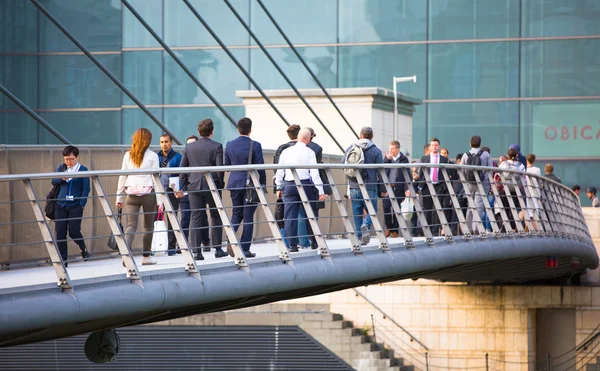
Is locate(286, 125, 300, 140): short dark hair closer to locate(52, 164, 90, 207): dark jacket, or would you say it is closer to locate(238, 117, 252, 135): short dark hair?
locate(238, 117, 252, 135): short dark hair

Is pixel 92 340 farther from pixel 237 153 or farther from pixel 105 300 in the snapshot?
pixel 105 300

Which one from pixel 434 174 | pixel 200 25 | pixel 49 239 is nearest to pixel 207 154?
pixel 49 239

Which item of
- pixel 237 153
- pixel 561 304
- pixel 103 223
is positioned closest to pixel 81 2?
pixel 561 304

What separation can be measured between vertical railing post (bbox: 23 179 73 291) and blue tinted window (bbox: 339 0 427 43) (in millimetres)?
25280

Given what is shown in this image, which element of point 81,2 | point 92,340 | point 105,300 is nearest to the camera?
point 105,300

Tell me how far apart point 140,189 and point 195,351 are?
47.7 ft

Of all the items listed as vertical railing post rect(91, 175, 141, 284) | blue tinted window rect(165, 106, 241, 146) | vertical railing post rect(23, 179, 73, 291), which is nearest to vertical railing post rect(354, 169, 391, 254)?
vertical railing post rect(91, 175, 141, 284)

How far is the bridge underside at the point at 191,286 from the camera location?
8953 millimetres

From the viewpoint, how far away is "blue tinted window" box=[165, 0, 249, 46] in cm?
3481

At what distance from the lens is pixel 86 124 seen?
34875 millimetres

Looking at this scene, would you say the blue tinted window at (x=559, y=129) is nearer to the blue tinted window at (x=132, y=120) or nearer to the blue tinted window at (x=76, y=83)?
the blue tinted window at (x=132, y=120)

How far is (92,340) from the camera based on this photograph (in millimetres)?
12680

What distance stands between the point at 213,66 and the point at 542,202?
49.9ft

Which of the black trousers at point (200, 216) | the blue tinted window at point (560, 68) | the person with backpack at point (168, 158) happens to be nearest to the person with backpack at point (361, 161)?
the person with backpack at point (168, 158)
